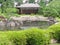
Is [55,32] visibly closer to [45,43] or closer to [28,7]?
[45,43]

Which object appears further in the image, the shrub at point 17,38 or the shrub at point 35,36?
the shrub at point 35,36

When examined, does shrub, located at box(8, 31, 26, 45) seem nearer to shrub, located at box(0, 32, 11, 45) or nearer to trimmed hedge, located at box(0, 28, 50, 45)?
trimmed hedge, located at box(0, 28, 50, 45)

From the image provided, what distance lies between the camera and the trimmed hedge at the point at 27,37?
1375cm

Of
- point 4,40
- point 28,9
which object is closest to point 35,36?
point 4,40

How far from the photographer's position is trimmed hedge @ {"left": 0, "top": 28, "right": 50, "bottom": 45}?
541 inches

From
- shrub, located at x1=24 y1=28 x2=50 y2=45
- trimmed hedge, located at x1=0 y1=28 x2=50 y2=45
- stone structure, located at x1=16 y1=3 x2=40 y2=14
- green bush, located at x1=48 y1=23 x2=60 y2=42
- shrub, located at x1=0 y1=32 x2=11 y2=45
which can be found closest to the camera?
shrub, located at x1=0 y1=32 x2=11 y2=45

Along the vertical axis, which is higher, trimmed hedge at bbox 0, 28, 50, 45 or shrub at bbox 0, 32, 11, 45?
shrub at bbox 0, 32, 11, 45

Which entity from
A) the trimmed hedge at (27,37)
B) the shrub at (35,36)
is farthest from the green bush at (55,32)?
the shrub at (35,36)

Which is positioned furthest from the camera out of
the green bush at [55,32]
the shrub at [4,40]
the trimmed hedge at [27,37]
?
the green bush at [55,32]

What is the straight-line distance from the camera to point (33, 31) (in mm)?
14703

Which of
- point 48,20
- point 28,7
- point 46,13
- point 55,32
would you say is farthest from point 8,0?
point 55,32

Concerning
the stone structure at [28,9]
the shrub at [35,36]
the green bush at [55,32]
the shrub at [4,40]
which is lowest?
the stone structure at [28,9]

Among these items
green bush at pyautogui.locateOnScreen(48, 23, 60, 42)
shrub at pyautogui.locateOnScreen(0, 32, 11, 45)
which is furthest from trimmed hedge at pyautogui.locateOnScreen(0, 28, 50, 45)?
green bush at pyautogui.locateOnScreen(48, 23, 60, 42)

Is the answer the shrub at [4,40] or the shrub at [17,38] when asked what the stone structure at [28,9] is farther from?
the shrub at [4,40]
